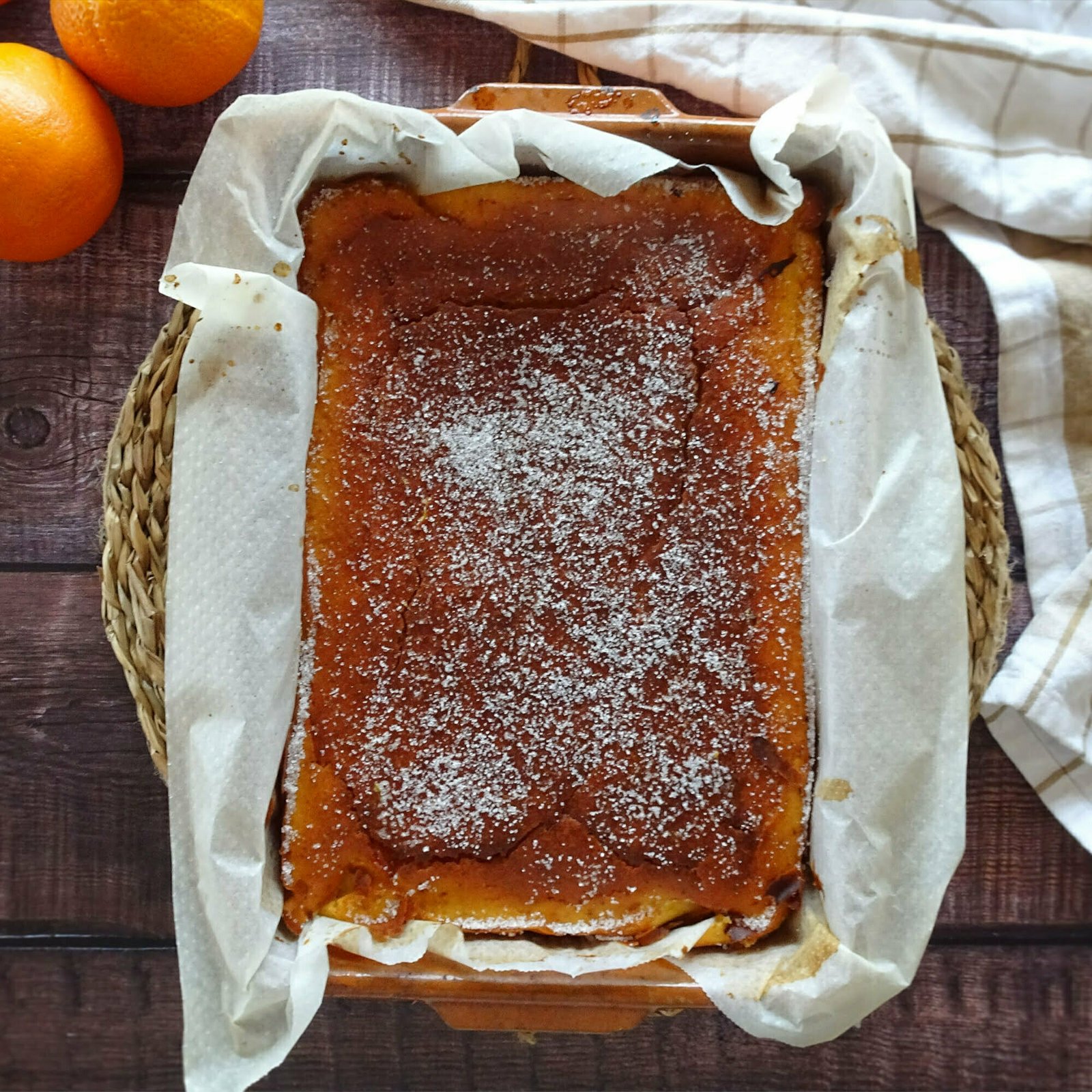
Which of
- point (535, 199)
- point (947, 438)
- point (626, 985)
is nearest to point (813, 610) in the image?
point (947, 438)

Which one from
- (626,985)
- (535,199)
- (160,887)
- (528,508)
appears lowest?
(160,887)

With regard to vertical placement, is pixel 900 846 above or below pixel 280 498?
below

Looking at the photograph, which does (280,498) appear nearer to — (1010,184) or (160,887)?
(160,887)

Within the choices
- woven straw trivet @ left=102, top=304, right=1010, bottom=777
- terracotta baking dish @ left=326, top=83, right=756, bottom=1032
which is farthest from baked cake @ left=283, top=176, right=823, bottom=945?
woven straw trivet @ left=102, top=304, right=1010, bottom=777

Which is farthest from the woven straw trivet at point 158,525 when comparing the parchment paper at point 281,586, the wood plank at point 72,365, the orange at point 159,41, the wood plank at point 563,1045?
the wood plank at point 563,1045

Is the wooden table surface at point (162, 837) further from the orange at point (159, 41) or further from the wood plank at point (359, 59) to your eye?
the orange at point (159, 41)

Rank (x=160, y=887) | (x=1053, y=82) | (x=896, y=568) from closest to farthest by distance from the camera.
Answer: (x=896, y=568), (x=1053, y=82), (x=160, y=887)
